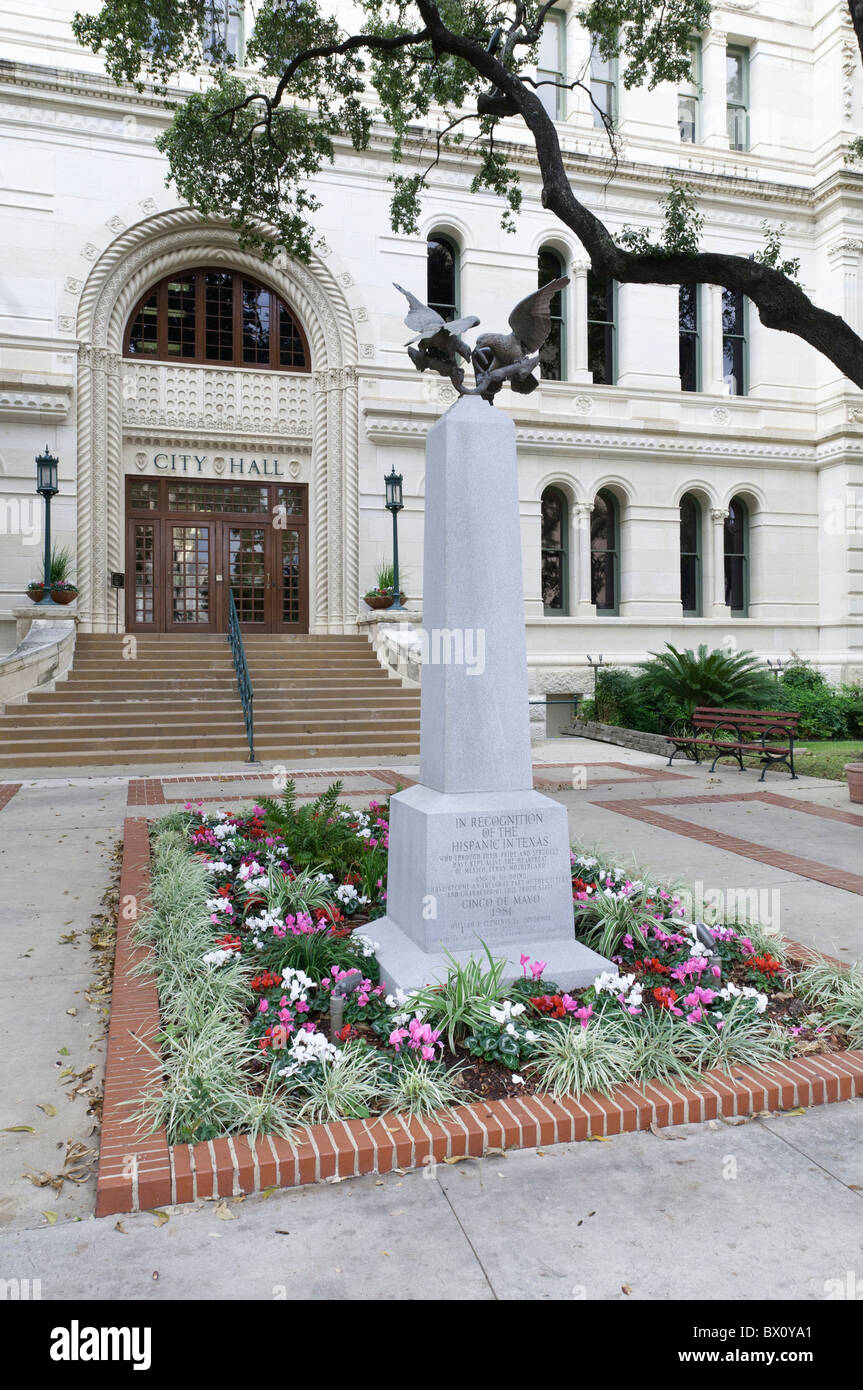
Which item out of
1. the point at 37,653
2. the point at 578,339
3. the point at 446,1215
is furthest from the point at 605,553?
the point at 446,1215

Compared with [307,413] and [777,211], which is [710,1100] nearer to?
[307,413]

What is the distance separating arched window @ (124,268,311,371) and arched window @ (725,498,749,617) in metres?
11.8

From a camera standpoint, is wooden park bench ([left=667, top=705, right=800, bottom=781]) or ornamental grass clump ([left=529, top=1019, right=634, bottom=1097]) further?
wooden park bench ([left=667, top=705, right=800, bottom=781])

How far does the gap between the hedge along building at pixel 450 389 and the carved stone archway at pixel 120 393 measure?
2.5 inches

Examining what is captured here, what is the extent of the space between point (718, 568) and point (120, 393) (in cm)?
1501

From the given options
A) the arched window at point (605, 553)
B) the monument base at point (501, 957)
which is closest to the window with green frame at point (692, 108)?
the arched window at point (605, 553)

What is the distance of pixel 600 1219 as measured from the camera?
3002 mm

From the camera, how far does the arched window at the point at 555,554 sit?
2272 centimetres

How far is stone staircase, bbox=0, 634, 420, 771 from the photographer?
1427cm

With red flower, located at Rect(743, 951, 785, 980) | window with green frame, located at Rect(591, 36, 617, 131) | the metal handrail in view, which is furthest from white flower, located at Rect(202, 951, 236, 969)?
window with green frame, located at Rect(591, 36, 617, 131)

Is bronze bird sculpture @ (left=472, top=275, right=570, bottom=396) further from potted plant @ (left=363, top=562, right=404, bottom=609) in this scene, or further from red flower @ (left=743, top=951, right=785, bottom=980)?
potted plant @ (left=363, top=562, right=404, bottom=609)

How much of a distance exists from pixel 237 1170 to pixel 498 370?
13.8 ft

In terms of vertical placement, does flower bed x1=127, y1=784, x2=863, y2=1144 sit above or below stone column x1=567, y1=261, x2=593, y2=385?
below
